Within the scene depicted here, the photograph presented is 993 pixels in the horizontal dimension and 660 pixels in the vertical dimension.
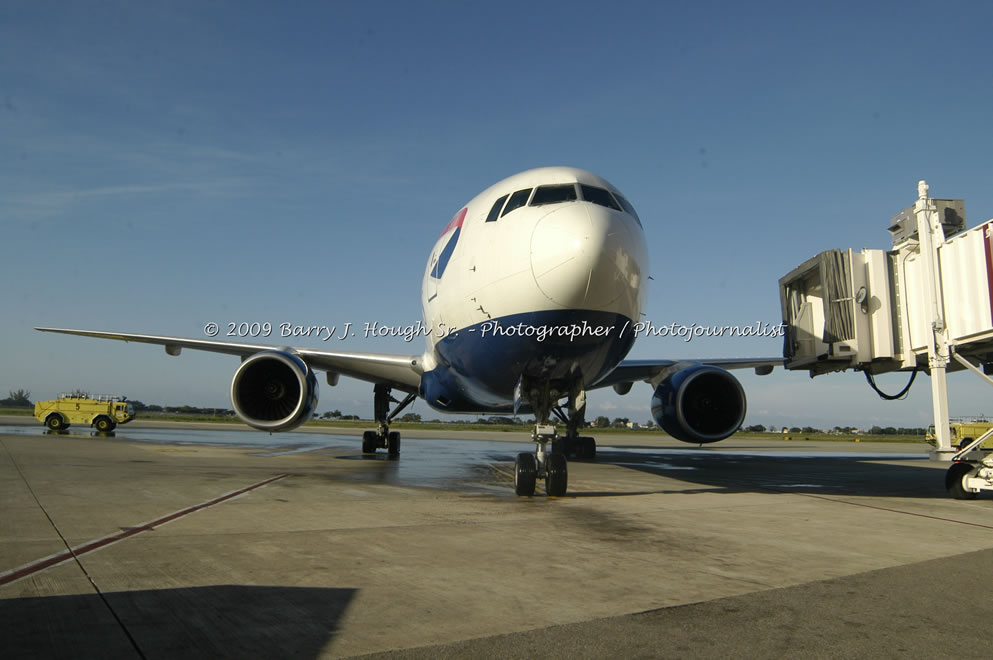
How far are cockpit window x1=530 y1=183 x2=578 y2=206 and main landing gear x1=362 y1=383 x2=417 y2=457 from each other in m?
9.32

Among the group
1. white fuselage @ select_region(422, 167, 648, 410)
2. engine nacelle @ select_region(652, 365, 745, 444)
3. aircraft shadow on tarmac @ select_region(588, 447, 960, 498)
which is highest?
white fuselage @ select_region(422, 167, 648, 410)

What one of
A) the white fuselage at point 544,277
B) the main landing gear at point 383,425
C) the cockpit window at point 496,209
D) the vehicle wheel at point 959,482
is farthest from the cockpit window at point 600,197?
the main landing gear at point 383,425

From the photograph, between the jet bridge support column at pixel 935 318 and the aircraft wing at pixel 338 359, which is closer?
the jet bridge support column at pixel 935 318

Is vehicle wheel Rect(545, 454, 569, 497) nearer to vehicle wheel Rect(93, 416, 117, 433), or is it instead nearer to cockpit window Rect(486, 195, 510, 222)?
cockpit window Rect(486, 195, 510, 222)

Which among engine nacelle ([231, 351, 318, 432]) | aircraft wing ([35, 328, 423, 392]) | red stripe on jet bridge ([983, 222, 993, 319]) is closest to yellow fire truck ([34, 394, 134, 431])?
aircraft wing ([35, 328, 423, 392])

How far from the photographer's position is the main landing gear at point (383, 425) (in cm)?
1648

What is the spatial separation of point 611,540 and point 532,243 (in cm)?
341

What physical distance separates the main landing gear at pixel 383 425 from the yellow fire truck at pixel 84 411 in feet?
50.1

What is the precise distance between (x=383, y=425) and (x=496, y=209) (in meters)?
9.56

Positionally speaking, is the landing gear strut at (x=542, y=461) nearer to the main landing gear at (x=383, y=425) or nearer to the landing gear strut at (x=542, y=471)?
the landing gear strut at (x=542, y=471)

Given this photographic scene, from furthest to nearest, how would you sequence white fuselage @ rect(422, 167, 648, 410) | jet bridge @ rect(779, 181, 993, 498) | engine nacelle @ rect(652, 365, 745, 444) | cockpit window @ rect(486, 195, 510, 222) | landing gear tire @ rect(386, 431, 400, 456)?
landing gear tire @ rect(386, 431, 400, 456) < engine nacelle @ rect(652, 365, 745, 444) < jet bridge @ rect(779, 181, 993, 498) < cockpit window @ rect(486, 195, 510, 222) < white fuselage @ rect(422, 167, 648, 410)

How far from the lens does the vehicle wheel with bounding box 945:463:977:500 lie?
9547 mm

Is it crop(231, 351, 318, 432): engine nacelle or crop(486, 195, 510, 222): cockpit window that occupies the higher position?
crop(486, 195, 510, 222): cockpit window

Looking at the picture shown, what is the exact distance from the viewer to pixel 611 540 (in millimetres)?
5645
